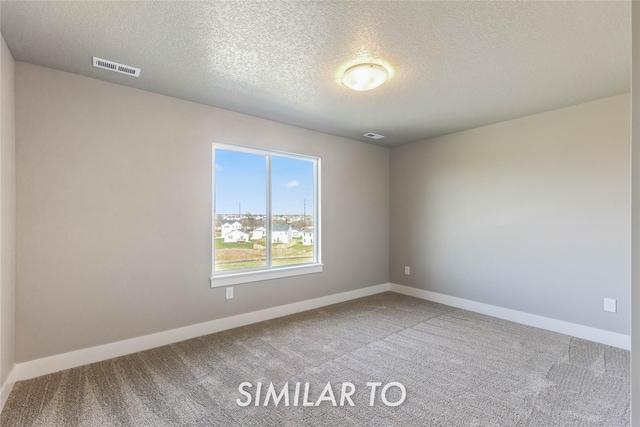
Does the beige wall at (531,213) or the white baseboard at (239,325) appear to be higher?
the beige wall at (531,213)

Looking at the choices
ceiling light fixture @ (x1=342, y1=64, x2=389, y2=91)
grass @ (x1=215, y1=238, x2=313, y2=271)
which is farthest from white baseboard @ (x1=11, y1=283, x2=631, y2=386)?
ceiling light fixture @ (x1=342, y1=64, x2=389, y2=91)

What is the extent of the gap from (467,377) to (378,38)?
8.47 feet

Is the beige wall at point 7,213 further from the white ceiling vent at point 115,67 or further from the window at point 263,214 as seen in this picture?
the window at point 263,214

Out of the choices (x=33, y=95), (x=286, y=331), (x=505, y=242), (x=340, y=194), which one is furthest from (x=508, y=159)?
(x=33, y=95)

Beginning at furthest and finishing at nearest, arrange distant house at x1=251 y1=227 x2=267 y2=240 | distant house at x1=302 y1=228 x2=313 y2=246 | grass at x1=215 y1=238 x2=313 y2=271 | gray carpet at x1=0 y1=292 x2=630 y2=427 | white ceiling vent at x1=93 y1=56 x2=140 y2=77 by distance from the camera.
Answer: distant house at x1=302 y1=228 x2=313 y2=246, distant house at x1=251 y1=227 x2=267 y2=240, grass at x1=215 y1=238 x2=313 y2=271, white ceiling vent at x1=93 y1=56 x2=140 y2=77, gray carpet at x1=0 y1=292 x2=630 y2=427

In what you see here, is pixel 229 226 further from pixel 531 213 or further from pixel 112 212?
pixel 531 213

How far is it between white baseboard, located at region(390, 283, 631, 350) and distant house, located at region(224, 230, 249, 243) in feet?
9.16

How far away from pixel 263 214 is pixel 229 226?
0.47 m

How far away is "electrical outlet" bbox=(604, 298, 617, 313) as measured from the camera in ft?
9.71

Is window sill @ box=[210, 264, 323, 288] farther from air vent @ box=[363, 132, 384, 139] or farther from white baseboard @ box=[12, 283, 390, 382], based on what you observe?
air vent @ box=[363, 132, 384, 139]

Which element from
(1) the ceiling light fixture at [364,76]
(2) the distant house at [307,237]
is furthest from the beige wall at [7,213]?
(2) the distant house at [307,237]

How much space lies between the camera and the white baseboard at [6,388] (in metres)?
1.96

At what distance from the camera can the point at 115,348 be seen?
8.77 feet

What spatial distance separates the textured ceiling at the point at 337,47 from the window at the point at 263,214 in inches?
31.0
